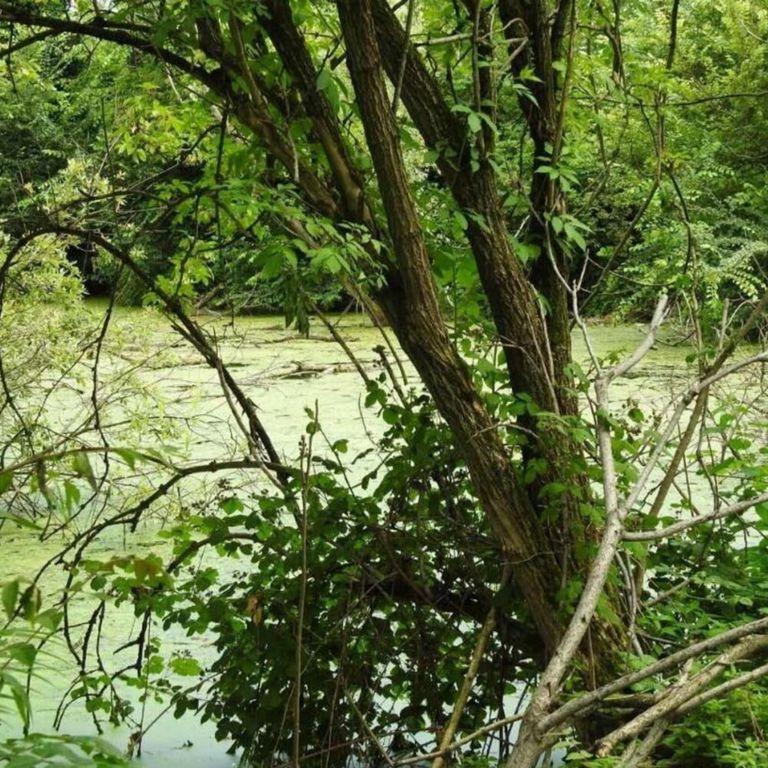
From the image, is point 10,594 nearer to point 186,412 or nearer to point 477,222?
point 477,222

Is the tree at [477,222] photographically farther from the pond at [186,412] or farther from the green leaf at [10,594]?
the green leaf at [10,594]

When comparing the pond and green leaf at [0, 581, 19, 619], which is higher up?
green leaf at [0, 581, 19, 619]

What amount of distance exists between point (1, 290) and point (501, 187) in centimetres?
111

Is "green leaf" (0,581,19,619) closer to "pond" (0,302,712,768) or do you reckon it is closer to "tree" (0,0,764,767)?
"pond" (0,302,712,768)

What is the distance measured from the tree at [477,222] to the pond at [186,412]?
36 cm

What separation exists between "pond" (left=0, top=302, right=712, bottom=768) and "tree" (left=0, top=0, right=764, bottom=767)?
0.36m

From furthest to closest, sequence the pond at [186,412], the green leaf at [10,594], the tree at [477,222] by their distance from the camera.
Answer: the pond at [186,412] < the tree at [477,222] < the green leaf at [10,594]

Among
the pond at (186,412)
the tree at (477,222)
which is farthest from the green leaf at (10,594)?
the tree at (477,222)

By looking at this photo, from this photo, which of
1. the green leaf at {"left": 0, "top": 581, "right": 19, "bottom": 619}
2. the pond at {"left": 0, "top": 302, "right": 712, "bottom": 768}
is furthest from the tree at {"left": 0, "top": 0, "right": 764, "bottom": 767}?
the green leaf at {"left": 0, "top": 581, "right": 19, "bottom": 619}

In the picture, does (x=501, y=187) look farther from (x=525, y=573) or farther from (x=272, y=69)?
(x=525, y=573)

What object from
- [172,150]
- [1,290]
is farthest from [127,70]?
[1,290]

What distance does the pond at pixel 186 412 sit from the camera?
3.18 metres

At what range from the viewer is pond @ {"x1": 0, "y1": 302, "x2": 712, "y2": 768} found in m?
3.18

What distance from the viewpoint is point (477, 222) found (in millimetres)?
2268
